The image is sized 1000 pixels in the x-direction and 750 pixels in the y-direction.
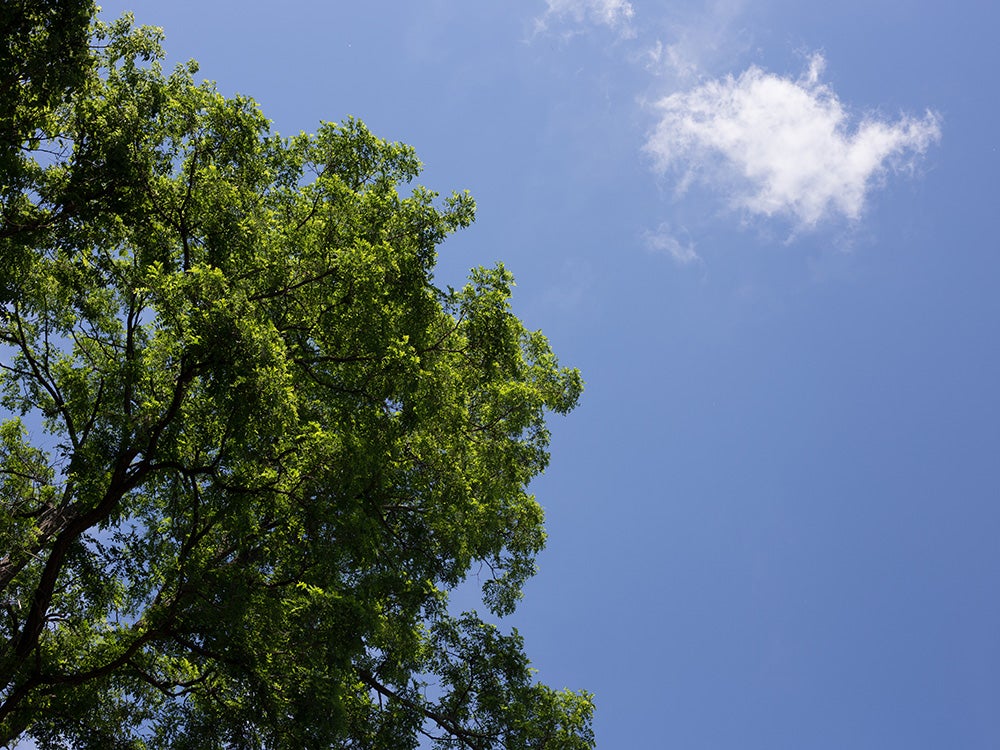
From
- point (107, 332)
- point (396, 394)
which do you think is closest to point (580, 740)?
point (396, 394)

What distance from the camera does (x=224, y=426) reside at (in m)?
10.5

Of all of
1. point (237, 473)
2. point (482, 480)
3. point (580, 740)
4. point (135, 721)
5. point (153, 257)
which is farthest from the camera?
point (482, 480)

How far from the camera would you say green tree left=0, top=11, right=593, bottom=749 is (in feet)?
34.0

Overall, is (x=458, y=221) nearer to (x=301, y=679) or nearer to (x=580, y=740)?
(x=301, y=679)

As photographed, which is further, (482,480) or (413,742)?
(482,480)

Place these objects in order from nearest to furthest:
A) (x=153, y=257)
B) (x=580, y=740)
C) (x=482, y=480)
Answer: (x=153, y=257) < (x=580, y=740) < (x=482, y=480)

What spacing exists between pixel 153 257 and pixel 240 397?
337 centimetres

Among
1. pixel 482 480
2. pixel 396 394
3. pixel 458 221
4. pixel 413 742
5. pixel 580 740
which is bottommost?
pixel 413 742

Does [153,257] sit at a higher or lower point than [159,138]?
lower

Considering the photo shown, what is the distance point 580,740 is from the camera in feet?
43.8

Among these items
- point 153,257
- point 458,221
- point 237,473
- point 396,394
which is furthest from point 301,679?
point 458,221

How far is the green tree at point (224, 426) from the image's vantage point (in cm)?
1038

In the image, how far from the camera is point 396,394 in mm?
11742

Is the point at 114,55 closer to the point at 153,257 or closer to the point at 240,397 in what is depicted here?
the point at 153,257
